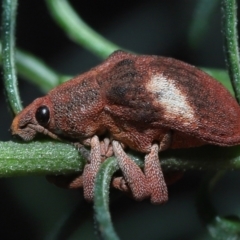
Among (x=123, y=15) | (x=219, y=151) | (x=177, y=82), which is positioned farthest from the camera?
(x=123, y=15)

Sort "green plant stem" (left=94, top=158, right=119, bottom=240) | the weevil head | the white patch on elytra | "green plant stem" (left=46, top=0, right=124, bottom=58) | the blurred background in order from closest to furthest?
1. "green plant stem" (left=94, top=158, right=119, bottom=240)
2. the white patch on elytra
3. the weevil head
4. "green plant stem" (left=46, top=0, right=124, bottom=58)
5. the blurred background

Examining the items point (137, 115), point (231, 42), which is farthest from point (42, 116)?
point (231, 42)

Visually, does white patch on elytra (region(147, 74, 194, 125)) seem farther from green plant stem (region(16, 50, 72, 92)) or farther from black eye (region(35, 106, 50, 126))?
green plant stem (region(16, 50, 72, 92))

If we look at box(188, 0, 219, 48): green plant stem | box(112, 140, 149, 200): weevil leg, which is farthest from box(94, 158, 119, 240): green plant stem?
box(188, 0, 219, 48): green plant stem

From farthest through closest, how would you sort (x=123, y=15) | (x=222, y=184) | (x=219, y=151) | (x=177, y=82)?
(x=123, y=15)
(x=222, y=184)
(x=219, y=151)
(x=177, y=82)

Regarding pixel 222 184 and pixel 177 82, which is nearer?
pixel 177 82

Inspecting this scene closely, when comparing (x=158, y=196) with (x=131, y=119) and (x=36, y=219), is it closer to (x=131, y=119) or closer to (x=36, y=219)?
(x=131, y=119)

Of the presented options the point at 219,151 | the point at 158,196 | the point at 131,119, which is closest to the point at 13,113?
the point at 131,119
